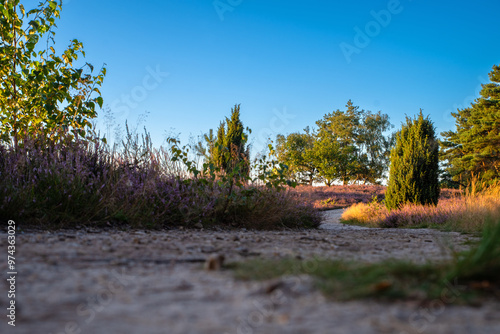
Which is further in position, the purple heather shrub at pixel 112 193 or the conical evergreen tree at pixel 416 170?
the conical evergreen tree at pixel 416 170

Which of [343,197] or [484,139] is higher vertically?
[484,139]

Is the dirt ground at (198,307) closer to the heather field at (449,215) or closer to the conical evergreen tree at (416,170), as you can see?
the heather field at (449,215)

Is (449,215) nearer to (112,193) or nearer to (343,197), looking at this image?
(112,193)

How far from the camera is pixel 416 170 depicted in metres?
11.3

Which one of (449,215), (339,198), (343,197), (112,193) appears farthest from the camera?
(343,197)

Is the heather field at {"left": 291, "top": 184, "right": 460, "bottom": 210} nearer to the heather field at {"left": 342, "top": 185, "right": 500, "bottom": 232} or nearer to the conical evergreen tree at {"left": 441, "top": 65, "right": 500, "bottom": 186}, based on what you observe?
the conical evergreen tree at {"left": 441, "top": 65, "right": 500, "bottom": 186}

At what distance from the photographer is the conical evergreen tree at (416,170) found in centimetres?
1125

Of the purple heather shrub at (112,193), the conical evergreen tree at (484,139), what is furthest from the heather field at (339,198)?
the purple heather shrub at (112,193)

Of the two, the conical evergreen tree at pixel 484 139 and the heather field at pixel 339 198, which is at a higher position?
the conical evergreen tree at pixel 484 139

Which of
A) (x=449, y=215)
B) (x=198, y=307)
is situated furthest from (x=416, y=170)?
(x=198, y=307)

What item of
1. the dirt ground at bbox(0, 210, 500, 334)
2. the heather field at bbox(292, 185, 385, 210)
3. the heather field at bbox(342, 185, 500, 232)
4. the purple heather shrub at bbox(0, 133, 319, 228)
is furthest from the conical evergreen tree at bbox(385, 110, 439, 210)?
the dirt ground at bbox(0, 210, 500, 334)

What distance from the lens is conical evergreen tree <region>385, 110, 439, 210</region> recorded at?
1125cm

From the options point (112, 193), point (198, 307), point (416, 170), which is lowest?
point (198, 307)

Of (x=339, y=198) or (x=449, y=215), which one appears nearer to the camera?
(x=449, y=215)
